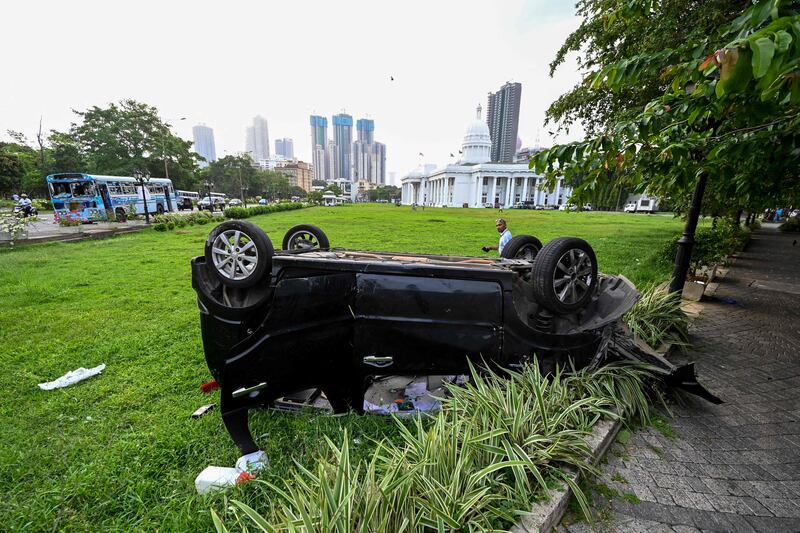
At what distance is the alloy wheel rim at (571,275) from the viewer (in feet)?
9.66

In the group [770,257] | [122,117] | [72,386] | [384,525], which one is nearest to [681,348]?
[384,525]

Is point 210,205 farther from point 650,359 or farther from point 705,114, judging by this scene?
point 705,114

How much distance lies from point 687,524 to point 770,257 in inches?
608

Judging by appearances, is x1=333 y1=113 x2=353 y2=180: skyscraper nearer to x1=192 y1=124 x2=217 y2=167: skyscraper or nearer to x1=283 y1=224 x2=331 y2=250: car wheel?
x1=192 y1=124 x2=217 y2=167: skyscraper

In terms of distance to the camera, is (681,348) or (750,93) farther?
(681,348)

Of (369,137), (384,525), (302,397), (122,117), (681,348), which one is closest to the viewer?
(384,525)

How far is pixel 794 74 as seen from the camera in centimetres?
129

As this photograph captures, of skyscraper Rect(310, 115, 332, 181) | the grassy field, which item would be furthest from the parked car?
skyscraper Rect(310, 115, 332, 181)

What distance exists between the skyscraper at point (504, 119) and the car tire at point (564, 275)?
9460 cm

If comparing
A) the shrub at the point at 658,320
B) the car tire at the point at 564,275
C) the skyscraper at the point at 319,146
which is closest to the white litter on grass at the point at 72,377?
the car tire at the point at 564,275

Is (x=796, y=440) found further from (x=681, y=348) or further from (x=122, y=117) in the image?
(x=122, y=117)

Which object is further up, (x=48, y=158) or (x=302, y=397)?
(x=48, y=158)

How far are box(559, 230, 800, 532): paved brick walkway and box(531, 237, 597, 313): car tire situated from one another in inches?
46.4

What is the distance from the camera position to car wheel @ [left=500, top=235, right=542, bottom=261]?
13.9 feet
